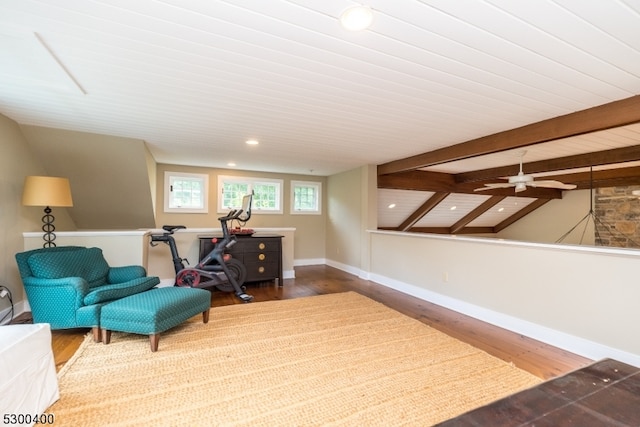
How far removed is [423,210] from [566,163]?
290 centimetres

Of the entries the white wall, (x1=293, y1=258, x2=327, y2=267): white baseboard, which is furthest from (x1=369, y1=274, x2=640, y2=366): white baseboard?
(x1=293, y1=258, x2=327, y2=267): white baseboard

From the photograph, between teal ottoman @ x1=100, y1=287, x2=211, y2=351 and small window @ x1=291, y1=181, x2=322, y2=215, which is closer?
teal ottoman @ x1=100, y1=287, x2=211, y2=351

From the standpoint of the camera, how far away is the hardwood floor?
2490 mm

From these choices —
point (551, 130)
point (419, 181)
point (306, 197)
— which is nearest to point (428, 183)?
point (419, 181)

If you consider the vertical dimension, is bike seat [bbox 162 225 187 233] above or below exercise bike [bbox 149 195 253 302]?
above

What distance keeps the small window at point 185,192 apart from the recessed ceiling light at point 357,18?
202 inches

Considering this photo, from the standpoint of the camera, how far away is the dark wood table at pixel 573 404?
818 millimetres

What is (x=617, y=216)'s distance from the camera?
6.64 metres

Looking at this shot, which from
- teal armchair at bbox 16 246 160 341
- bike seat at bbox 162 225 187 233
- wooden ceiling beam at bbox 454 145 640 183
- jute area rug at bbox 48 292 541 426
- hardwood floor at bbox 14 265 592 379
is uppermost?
wooden ceiling beam at bbox 454 145 640 183

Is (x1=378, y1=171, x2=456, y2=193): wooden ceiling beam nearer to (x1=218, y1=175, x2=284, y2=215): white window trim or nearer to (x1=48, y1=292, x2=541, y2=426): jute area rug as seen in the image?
(x1=218, y1=175, x2=284, y2=215): white window trim

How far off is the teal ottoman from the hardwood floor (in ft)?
1.33

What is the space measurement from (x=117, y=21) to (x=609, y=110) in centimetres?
370

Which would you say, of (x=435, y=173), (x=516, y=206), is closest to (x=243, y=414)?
(x=435, y=173)

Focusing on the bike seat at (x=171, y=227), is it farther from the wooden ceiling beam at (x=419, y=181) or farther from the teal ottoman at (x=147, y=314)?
the wooden ceiling beam at (x=419, y=181)
